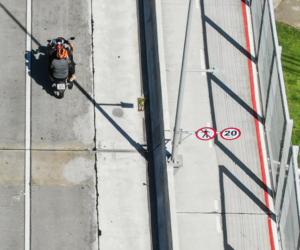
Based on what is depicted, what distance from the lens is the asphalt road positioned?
21.2 meters

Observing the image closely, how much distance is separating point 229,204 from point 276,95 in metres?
3.65

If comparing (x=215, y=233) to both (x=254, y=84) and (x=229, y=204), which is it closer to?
(x=229, y=204)

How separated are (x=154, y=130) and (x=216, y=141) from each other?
2082 mm

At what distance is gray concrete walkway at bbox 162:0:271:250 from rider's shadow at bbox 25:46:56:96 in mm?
4085

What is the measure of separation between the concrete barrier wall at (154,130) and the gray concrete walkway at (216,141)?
48cm

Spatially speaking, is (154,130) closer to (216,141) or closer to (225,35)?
(216,141)

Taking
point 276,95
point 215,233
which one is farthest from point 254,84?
point 215,233

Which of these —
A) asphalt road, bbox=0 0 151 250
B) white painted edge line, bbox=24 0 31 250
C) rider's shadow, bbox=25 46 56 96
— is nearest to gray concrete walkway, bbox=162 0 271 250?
asphalt road, bbox=0 0 151 250

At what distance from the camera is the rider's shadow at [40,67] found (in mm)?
23500

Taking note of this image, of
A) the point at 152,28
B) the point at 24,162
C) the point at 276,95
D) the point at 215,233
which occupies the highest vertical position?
the point at 152,28

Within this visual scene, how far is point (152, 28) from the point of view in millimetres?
24344

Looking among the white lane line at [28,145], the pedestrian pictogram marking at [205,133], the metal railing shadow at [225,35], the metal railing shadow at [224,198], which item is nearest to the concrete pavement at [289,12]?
the metal railing shadow at [225,35]

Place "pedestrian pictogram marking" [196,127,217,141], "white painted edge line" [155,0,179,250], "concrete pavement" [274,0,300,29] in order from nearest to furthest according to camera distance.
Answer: "pedestrian pictogram marking" [196,127,217,141] → "white painted edge line" [155,0,179,250] → "concrete pavement" [274,0,300,29]

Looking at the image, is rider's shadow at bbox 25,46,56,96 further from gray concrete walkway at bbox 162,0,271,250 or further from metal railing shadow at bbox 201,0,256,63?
metal railing shadow at bbox 201,0,256,63
